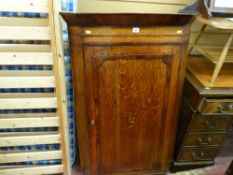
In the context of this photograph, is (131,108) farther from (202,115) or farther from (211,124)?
(211,124)

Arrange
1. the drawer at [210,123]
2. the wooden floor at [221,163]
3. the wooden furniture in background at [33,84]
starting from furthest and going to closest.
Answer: the wooden floor at [221,163] < the drawer at [210,123] < the wooden furniture in background at [33,84]

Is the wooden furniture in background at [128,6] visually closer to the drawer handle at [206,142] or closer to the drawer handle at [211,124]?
the drawer handle at [211,124]

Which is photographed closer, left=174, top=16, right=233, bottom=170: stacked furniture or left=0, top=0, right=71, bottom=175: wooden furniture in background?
left=0, top=0, right=71, bottom=175: wooden furniture in background

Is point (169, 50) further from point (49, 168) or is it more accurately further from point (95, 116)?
point (49, 168)

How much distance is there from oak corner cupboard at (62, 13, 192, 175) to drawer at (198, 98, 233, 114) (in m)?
0.17

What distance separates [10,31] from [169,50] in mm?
847

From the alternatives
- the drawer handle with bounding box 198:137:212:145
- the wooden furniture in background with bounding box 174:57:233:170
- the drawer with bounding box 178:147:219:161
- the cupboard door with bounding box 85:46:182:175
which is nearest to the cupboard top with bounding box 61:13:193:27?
the cupboard door with bounding box 85:46:182:175

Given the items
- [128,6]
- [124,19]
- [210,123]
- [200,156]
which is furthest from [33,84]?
[200,156]

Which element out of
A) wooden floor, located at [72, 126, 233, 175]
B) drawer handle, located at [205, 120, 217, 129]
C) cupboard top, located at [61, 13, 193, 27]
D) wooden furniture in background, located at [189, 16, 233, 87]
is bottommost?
wooden floor, located at [72, 126, 233, 175]

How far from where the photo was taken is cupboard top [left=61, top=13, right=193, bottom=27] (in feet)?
3.37

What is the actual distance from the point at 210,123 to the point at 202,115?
0.41 ft

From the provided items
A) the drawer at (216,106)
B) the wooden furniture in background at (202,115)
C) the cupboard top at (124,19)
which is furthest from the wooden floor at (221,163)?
the cupboard top at (124,19)

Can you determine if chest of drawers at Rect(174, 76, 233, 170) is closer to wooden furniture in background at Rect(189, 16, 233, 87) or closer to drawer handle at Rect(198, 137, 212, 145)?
drawer handle at Rect(198, 137, 212, 145)

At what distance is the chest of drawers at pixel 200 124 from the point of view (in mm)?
1350
